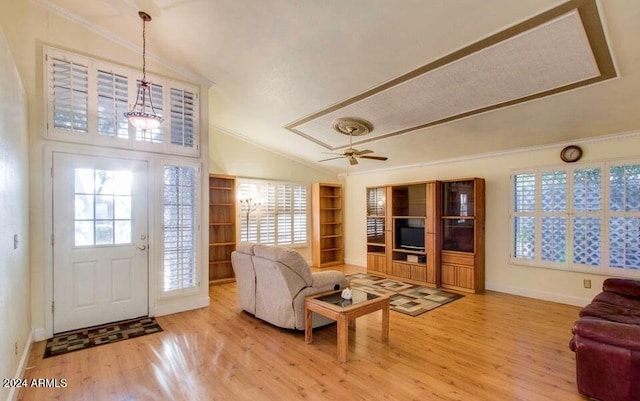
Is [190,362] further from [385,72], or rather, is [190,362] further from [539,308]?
[539,308]

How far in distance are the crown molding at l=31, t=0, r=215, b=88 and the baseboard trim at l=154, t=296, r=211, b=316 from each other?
11.0 feet

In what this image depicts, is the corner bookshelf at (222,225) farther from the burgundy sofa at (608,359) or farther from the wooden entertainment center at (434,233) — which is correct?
the burgundy sofa at (608,359)

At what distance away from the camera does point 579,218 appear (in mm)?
4812

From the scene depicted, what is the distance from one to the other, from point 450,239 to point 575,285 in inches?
77.2

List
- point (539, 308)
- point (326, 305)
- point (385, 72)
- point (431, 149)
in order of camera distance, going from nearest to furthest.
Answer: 1. point (326, 305)
2. point (385, 72)
3. point (539, 308)
4. point (431, 149)

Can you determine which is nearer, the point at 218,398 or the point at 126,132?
the point at 218,398

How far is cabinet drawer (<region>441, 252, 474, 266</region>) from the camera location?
5.64m

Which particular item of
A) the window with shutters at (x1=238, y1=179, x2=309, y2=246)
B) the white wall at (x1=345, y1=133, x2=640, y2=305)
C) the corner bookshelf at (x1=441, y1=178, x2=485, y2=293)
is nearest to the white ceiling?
the white wall at (x1=345, y1=133, x2=640, y2=305)

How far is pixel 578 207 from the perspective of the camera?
482 cm

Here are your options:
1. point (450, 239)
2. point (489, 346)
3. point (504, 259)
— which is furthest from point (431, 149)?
point (489, 346)

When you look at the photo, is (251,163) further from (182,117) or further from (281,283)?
(281,283)

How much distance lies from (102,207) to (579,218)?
6861 millimetres

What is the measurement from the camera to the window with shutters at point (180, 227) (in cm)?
454

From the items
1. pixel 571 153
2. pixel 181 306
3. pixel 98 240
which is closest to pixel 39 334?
pixel 98 240
